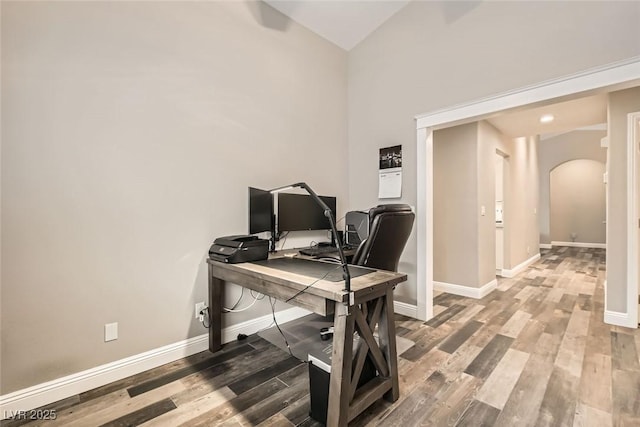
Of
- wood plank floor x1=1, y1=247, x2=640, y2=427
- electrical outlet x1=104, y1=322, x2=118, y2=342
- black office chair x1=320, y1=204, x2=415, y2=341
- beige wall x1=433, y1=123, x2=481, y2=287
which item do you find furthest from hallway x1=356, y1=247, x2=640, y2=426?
electrical outlet x1=104, y1=322, x2=118, y2=342

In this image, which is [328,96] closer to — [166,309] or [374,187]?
[374,187]

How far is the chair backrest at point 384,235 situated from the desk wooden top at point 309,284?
8.7 inches

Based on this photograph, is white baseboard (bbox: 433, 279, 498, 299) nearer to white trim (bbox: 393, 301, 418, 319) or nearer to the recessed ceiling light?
white trim (bbox: 393, 301, 418, 319)

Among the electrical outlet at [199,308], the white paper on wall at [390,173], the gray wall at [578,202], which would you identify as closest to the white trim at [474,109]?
the white paper on wall at [390,173]

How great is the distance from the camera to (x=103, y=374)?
180 cm

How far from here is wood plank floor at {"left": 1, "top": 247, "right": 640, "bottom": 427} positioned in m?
1.51

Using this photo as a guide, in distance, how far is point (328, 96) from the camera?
3.34m

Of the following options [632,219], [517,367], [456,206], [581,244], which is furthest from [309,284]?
[581,244]

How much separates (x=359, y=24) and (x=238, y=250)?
114 inches

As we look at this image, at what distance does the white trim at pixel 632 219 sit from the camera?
8.53ft

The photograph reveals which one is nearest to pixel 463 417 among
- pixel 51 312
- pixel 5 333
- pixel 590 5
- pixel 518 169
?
pixel 51 312

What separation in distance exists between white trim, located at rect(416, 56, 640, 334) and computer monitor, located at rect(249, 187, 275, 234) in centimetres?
152

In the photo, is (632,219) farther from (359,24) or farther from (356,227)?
(359,24)

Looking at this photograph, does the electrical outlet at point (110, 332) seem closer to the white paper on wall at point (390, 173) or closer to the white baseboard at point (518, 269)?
the white paper on wall at point (390, 173)
